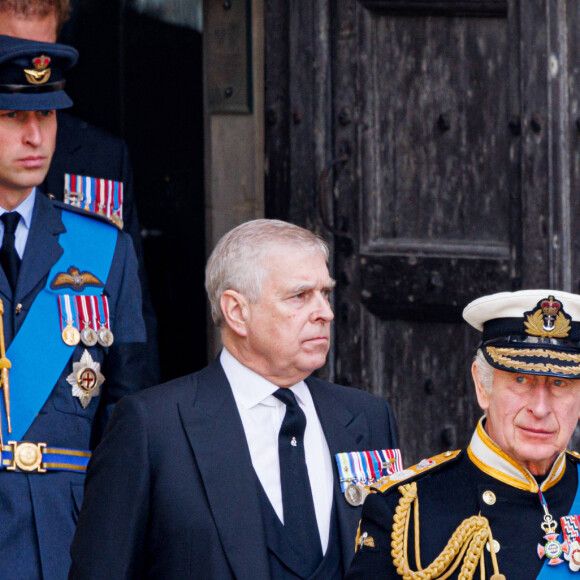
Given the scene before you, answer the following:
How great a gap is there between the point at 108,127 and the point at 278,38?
0.81 metres

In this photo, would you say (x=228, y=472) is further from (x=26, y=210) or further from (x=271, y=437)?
(x=26, y=210)

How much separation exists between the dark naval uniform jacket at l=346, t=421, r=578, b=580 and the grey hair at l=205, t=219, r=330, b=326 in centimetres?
64

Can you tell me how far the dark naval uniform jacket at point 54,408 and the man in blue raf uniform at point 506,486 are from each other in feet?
3.45

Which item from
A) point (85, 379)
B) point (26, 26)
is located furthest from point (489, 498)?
point (26, 26)

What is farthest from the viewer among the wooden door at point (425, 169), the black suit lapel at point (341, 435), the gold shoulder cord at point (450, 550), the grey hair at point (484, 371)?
the wooden door at point (425, 169)

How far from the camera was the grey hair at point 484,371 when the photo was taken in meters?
3.17

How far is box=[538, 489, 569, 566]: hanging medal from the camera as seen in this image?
311 centimetres

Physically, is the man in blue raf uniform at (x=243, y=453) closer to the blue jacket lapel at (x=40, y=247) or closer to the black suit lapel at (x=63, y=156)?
the blue jacket lapel at (x=40, y=247)

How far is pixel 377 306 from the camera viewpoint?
4.99 m

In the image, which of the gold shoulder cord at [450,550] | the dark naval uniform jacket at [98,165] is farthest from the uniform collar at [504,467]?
the dark naval uniform jacket at [98,165]

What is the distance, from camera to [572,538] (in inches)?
123

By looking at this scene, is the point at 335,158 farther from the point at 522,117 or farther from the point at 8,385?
the point at 8,385

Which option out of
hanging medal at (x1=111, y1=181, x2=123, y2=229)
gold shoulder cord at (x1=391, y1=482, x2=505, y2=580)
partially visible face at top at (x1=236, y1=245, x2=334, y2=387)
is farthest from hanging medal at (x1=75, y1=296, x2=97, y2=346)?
gold shoulder cord at (x1=391, y1=482, x2=505, y2=580)

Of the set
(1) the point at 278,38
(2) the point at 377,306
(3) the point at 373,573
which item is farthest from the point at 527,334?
(1) the point at 278,38
